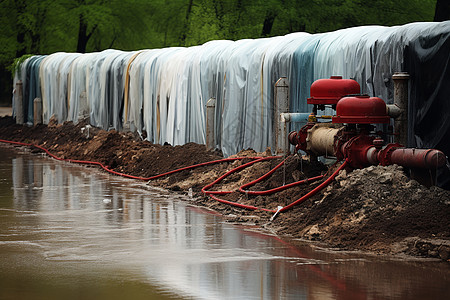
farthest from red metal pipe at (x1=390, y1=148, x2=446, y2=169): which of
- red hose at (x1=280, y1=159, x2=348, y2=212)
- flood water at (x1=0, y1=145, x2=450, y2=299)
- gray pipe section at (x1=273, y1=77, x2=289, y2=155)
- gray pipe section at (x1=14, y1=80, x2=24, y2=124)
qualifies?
gray pipe section at (x1=14, y1=80, x2=24, y2=124)

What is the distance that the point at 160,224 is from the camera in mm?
11805

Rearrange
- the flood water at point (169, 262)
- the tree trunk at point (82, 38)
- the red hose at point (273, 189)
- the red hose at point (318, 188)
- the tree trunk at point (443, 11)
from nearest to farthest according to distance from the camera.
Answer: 1. the flood water at point (169, 262)
2. the red hose at point (318, 188)
3. the red hose at point (273, 189)
4. the tree trunk at point (443, 11)
5. the tree trunk at point (82, 38)

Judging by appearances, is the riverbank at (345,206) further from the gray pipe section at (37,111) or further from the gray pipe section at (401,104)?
the gray pipe section at (37,111)

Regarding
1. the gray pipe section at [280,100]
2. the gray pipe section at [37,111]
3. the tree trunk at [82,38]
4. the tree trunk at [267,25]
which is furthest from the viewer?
the tree trunk at [82,38]

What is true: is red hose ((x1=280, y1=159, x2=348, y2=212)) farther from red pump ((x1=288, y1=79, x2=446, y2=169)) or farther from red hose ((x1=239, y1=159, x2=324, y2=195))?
red hose ((x1=239, y1=159, x2=324, y2=195))

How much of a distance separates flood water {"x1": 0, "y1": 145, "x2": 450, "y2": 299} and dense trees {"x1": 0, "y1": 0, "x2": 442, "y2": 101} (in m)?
28.0

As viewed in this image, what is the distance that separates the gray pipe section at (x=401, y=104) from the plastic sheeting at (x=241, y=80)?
0.79 feet

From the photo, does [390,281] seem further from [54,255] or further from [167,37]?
[167,37]

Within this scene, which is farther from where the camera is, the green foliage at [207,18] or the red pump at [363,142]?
the green foliage at [207,18]

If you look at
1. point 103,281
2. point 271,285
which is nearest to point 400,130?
point 271,285

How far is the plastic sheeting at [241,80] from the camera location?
12172 millimetres

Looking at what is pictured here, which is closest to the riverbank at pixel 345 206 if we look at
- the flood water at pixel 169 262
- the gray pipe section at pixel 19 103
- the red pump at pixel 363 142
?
the red pump at pixel 363 142

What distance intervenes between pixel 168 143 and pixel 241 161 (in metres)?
5.71

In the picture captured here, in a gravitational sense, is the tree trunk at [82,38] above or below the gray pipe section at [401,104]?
above
